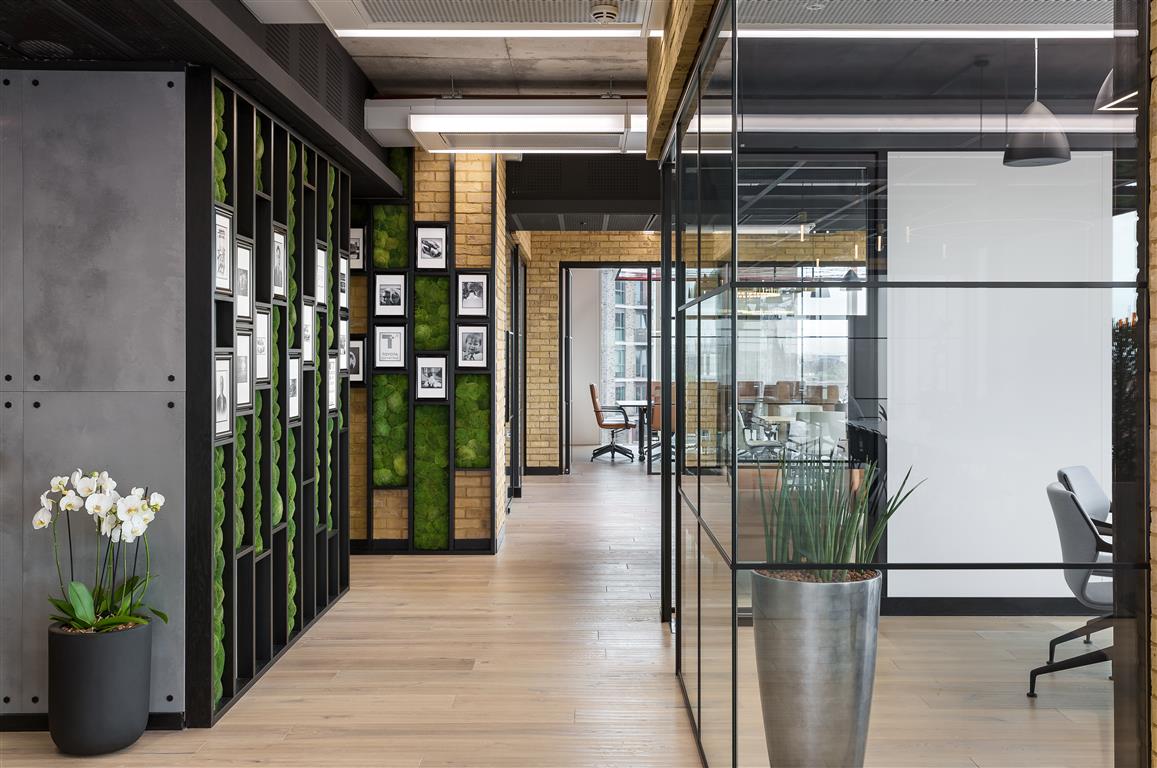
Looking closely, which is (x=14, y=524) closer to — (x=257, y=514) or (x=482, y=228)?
(x=257, y=514)

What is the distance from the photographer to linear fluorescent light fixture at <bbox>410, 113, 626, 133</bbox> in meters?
5.45

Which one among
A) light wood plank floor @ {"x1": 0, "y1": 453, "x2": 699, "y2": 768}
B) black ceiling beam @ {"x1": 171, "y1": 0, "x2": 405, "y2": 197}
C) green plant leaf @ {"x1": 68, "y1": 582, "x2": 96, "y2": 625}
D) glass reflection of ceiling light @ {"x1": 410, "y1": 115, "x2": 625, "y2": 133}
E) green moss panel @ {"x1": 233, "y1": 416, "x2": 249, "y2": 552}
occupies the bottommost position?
light wood plank floor @ {"x1": 0, "y1": 453, "x2": 699, "y2": 768}

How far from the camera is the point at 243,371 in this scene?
3.94m

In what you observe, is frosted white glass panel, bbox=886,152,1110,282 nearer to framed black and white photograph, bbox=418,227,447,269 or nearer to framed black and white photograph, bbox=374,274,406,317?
framed black and white photograph, bbox=418,227,447,269

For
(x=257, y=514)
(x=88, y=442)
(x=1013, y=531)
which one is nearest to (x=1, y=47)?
(x=88, y=442)

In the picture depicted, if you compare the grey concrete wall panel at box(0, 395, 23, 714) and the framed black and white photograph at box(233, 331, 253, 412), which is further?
the framed black and white photograph at box(233, 331, 253, 412)

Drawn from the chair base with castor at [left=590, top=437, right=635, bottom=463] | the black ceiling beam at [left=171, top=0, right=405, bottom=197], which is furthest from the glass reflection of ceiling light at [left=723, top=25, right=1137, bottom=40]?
the chair base with castor at [left=590, top=437, right=635, bottom=463]

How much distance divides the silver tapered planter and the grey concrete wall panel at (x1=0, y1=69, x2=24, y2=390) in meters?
2.86

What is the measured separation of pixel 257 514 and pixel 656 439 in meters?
8.88

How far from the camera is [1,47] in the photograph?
332 cm

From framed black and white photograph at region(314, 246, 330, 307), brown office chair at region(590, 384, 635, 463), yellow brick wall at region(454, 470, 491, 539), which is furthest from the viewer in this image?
brown office chair at region(590, 384, 635, 463)

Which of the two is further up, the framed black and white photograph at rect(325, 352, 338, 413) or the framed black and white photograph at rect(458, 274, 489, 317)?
the framed black and white photograph at rect(458, 274, 489, 317)

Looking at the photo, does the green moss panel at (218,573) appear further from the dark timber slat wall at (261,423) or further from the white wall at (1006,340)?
the white wall at (1006,340)

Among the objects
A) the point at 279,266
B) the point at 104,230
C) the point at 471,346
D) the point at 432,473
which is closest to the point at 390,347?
the point at 471,346
